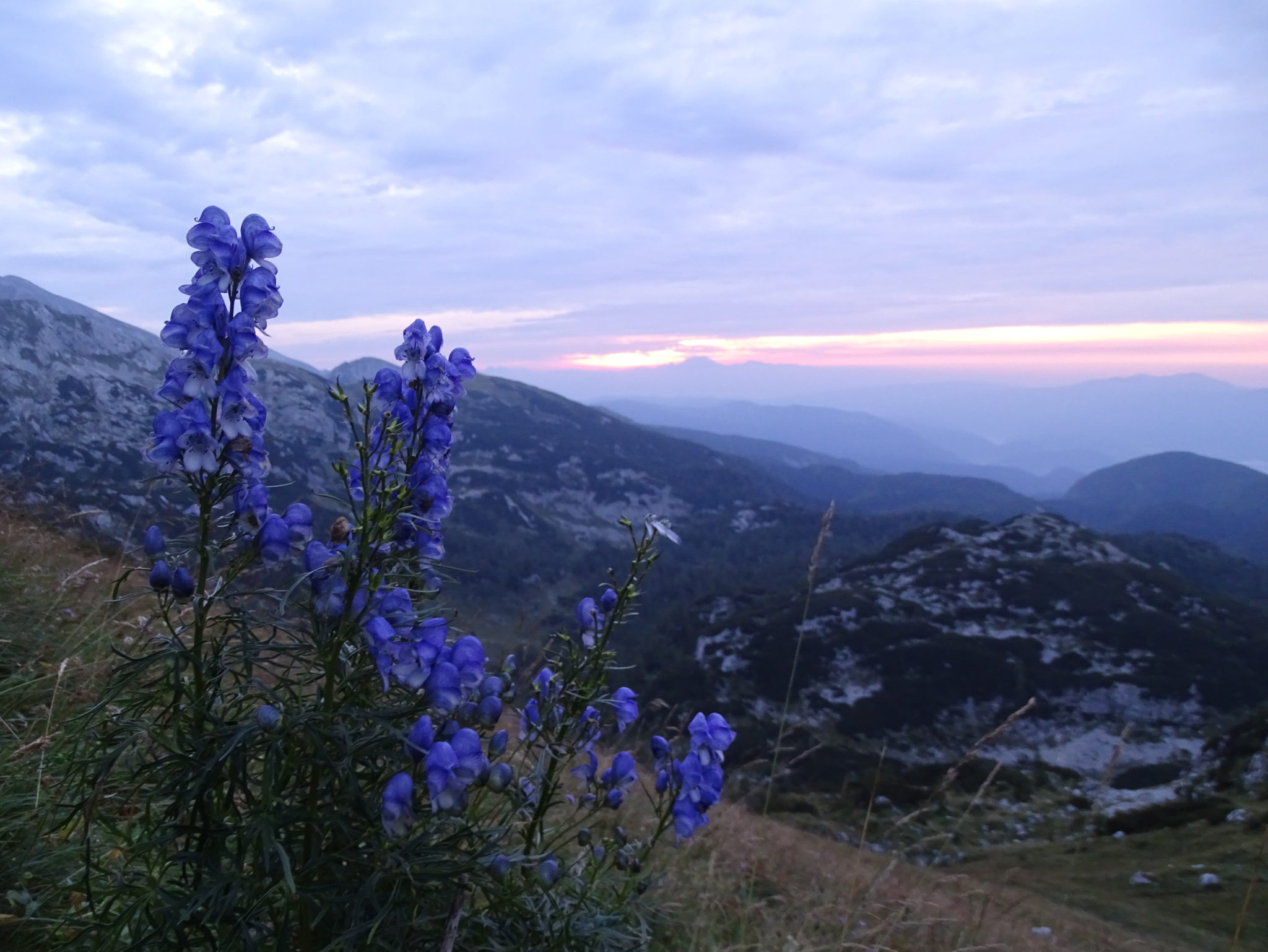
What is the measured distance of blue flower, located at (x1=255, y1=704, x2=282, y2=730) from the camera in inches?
84.4

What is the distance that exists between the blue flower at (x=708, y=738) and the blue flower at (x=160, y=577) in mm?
2178

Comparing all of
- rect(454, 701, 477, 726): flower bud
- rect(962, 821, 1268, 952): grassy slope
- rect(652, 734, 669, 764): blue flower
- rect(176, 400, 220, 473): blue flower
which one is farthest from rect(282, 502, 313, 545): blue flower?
rect(962, 821, 1268, 952): grassy slope

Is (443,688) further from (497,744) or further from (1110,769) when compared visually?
(1110,769)

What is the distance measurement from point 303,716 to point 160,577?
59cm

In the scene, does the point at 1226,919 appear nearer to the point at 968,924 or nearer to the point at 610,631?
the point at 968,924

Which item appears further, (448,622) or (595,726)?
(595,726)

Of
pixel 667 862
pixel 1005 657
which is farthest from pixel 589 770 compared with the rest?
pixel 1005 657

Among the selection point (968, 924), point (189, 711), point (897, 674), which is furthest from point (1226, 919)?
point (897, 674)

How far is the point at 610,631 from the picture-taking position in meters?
2.98

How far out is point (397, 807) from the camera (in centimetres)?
219

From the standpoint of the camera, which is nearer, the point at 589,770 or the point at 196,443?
the point at 196,443

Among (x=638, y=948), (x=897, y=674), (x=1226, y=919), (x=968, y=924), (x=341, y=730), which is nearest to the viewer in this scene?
(x=341, y=730)

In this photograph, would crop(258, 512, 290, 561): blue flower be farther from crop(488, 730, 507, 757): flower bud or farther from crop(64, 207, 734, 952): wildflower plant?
crop(488, 730, 507, 757): flower bud

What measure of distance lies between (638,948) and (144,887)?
5.25ft
